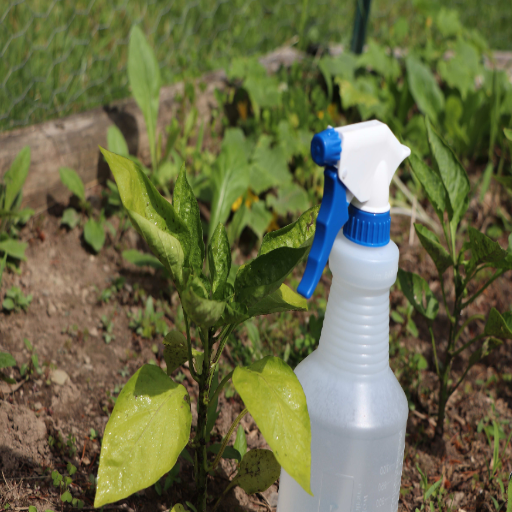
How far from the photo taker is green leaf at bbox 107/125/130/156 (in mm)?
→ 1946

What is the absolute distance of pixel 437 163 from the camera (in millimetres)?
1369

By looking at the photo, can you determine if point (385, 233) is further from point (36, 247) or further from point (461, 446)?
point (36, 247)

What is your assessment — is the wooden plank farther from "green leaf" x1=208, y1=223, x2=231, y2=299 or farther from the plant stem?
the plant stem

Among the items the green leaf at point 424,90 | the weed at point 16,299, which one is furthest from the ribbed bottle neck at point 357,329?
the green leaf at point 424,90

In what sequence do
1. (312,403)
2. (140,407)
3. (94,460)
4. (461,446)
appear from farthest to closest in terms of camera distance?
(461,446)
(94,460)
(312,403)
(140,407)

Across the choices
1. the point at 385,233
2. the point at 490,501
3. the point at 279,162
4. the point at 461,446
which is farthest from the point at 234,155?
the point at 490,501

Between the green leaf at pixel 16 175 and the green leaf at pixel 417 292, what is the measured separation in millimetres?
1114

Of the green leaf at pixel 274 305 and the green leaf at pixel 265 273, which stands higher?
the green leaf at pixel 265 273

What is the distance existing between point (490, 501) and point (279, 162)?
51.4 inches

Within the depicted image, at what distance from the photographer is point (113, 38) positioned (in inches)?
103

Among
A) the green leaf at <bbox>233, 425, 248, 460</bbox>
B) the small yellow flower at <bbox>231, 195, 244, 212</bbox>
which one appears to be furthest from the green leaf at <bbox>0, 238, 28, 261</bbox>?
the green leaf at <bbox>233, 425, 248, 460</bbox>

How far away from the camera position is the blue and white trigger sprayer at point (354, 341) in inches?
35.4

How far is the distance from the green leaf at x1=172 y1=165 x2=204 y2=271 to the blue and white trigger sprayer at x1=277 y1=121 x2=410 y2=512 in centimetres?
23

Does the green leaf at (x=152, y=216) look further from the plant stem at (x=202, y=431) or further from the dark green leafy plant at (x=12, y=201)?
the dark green leafy plant at (x=12, y=201)
